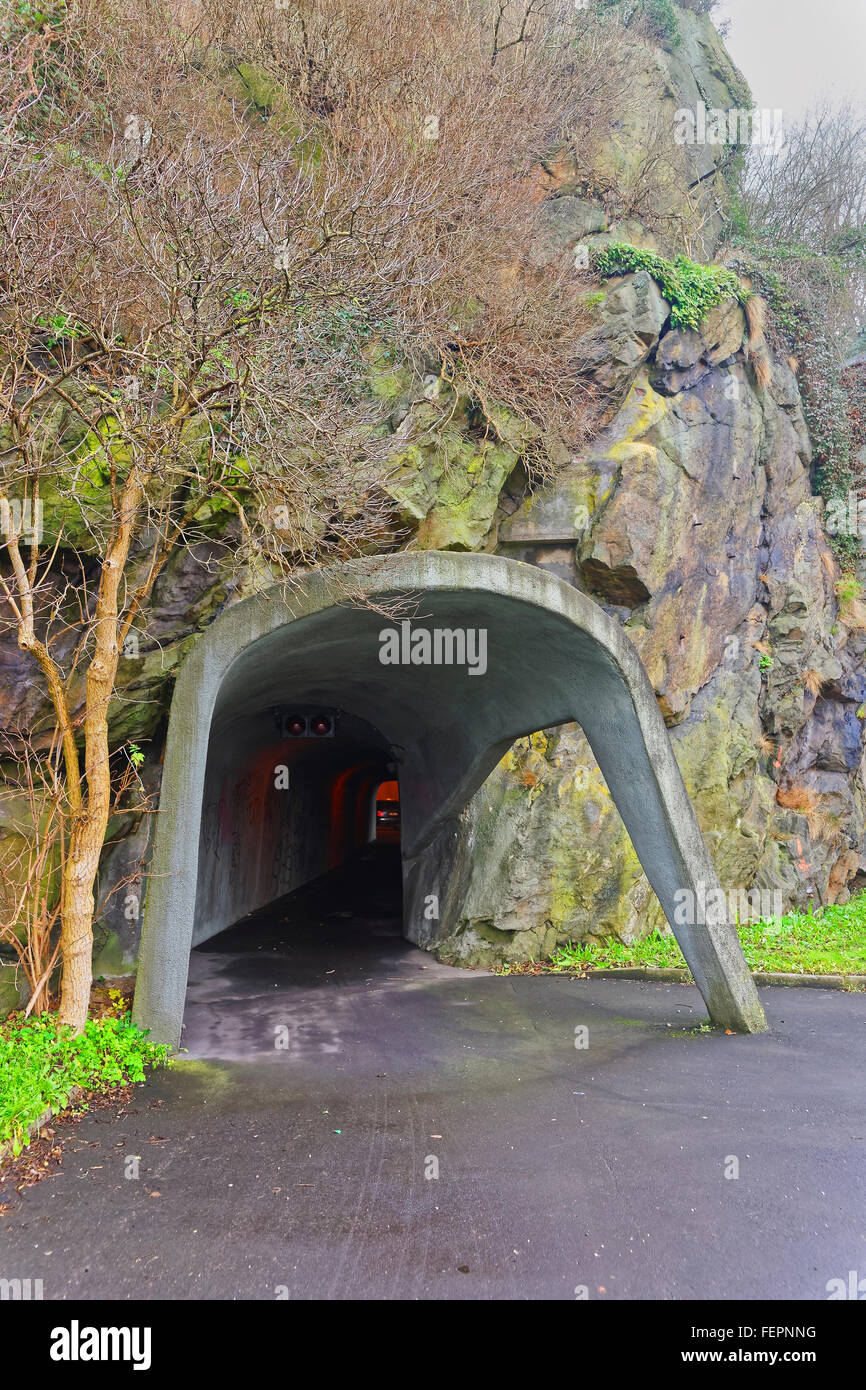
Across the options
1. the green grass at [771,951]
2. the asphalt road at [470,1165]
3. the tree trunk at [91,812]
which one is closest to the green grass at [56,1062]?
the tree trunk at [91,812]

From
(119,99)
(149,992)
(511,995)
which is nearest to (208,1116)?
(149,992)

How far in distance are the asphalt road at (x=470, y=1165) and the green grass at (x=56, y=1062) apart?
0.30 m

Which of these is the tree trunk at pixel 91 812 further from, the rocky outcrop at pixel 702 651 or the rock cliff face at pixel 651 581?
the rocky outcrop at pixel 702 651

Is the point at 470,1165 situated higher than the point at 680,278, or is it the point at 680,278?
the point at 680,278

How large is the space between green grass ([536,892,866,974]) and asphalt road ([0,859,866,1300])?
6.47 feet

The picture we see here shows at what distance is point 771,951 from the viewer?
35.9ft

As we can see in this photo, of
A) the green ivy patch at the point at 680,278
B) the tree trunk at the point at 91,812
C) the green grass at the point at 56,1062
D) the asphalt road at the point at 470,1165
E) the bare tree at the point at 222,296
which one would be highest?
the green ivy patch at the point at 680,278

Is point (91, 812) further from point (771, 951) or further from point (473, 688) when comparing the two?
point (771, 951)

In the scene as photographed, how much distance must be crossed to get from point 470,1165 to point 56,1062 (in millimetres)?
3298

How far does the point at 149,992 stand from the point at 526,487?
8.81 meters

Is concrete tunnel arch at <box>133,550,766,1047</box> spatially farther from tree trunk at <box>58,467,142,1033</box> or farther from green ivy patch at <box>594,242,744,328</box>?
green ivy patch at <box>594,242,744,328</box>

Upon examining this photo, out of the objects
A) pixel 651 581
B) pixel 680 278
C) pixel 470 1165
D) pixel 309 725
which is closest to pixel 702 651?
pixel 651 581

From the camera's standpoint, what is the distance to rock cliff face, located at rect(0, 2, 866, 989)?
10562 millimetres

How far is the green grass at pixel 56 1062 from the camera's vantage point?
16.2 ft
